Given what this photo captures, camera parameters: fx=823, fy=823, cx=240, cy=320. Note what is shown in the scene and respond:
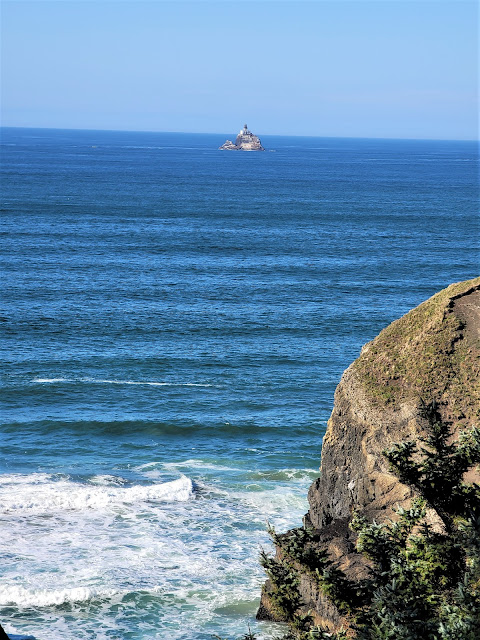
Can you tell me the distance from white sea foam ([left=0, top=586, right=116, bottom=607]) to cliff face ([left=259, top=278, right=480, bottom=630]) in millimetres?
6615

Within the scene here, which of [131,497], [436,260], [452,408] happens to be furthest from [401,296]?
[452,408]

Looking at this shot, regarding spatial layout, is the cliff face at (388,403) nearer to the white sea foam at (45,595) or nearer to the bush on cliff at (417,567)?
the bush on cliff at (417,567)

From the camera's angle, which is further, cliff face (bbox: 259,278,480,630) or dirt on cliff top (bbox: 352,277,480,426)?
dirt on cliff top (bbox: 352,277,480,426)

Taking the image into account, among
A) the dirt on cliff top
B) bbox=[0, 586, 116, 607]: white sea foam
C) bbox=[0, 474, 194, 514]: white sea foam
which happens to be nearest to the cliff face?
the dirt on cliff top

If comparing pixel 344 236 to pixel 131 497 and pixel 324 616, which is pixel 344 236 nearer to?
pixel 131 497

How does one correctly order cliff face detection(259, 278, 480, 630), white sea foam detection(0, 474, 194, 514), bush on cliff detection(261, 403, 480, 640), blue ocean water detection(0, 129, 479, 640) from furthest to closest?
white sea foam detection(0, 474, 194, 514) → blue ocean water detection(0, 129, 479, 640) → cliff face detection(259, 278, 480, 630) → bush on cliff detection(261, 403, 480, 640)

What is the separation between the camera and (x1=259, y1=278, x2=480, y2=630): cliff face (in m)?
28.3

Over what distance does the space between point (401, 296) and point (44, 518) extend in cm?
5305

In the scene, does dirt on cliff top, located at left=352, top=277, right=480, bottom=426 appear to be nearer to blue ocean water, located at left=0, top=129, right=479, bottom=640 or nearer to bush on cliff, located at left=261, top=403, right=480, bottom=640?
bush on cliff, located at left=261, top=403, right=480, bottom=640

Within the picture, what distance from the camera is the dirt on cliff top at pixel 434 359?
29328 millimetres

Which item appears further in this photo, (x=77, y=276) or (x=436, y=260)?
(x=436, y=260)

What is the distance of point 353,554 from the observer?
2622cm

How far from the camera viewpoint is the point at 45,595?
30.8m

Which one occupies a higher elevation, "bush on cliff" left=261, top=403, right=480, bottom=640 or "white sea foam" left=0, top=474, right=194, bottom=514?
"bush on cliff" left=261, top=403, right=480, bottom=640
